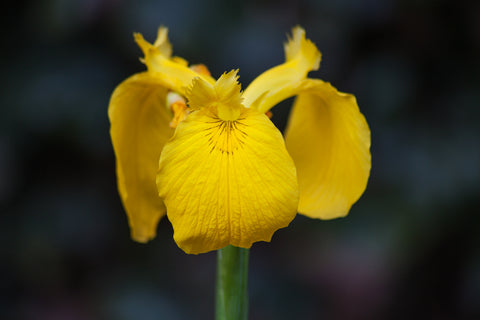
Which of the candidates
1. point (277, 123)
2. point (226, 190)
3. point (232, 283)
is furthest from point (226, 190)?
point (277, 123)

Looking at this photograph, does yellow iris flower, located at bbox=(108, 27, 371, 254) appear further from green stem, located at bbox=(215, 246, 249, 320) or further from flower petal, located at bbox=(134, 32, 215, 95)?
green stem, located at bbox=(215, 246, 249, 320)

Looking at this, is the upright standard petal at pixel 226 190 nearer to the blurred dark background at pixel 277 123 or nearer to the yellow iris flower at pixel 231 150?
the yellow iris flower at pixel 231 150

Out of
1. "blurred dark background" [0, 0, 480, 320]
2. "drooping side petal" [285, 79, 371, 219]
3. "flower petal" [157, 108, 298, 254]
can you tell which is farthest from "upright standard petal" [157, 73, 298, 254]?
"blurred dark background" [0, 0, 480, 320]

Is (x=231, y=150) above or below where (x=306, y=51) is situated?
below

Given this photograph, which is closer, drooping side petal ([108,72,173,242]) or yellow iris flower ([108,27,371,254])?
yellow iris flower ([108,27,371,254])

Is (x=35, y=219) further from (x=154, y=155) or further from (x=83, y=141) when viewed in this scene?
(x=154, y=155)

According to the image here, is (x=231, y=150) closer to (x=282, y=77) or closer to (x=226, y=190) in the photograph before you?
(x=226, y=190)
